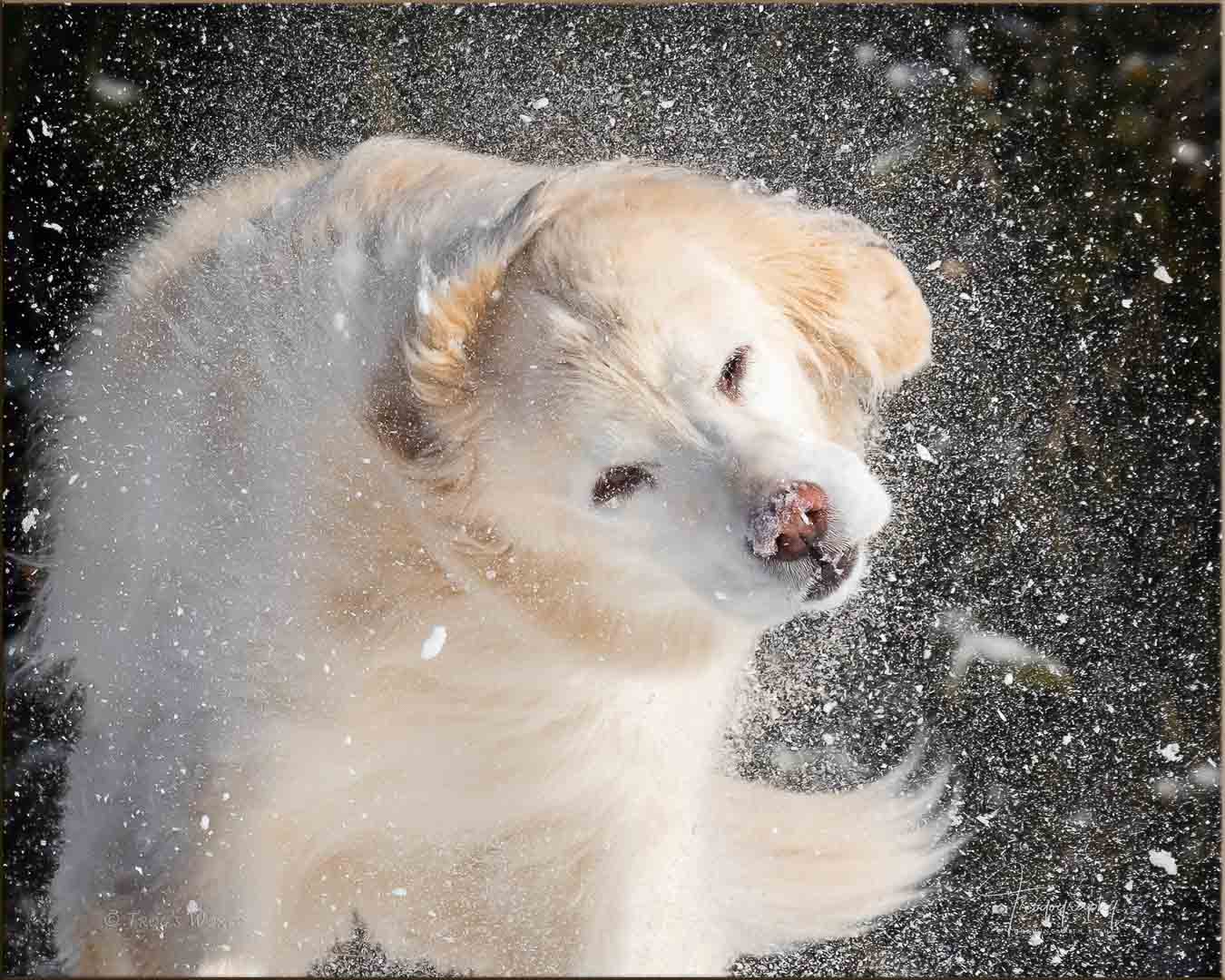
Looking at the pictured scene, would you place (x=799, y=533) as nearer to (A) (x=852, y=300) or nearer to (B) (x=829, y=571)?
(B) (x=829, y=571)

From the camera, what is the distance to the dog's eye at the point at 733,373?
4.50 ft

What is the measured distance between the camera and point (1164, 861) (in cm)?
174

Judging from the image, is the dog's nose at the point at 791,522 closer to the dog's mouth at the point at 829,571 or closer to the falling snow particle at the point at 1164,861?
the dog's mouth at the point at 829,571

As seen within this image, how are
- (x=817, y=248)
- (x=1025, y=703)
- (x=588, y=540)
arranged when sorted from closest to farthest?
(x=588, y=540)
(x=817, y=248)
(x=1025, y=703)

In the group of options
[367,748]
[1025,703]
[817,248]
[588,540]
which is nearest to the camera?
[588,540]

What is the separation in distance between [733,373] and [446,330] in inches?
16.3

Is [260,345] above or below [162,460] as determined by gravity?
above

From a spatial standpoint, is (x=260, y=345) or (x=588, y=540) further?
(x=260, y=345)

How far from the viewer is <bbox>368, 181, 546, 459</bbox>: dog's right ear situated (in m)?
1.34

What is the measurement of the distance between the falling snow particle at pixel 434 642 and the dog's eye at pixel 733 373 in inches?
25.3

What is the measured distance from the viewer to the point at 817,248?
159 cm

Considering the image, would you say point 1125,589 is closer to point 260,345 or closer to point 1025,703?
point 1025,703

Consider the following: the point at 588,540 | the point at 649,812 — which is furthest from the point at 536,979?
the point at 588,540

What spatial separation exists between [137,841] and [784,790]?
1.22 m
